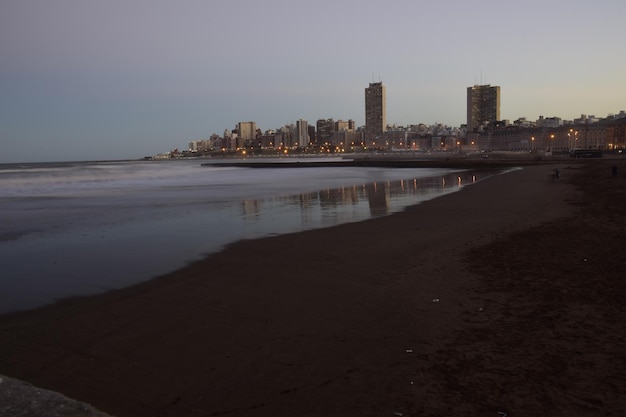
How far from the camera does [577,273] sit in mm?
9461

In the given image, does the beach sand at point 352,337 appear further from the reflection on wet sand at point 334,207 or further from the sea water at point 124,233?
the reflection on wet sand at point 334,207

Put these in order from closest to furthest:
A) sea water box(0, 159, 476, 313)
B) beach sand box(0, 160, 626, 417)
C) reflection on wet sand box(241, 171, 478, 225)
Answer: beach sand box(0, 160, 626, 417)
sea water box(0, 159, 476, 313)
reflection on wet sand box(241, 171, 478, 225)

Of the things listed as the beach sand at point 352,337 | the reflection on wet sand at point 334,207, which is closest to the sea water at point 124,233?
the reflection on wet sand at point 334,207

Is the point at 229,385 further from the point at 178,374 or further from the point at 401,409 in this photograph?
the point at 401,409

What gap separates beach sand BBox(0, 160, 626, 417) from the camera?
16.5 feet

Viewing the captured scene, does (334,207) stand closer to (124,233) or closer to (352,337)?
(124,233)

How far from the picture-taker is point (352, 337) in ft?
22.1

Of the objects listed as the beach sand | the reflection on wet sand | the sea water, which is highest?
the beach sand

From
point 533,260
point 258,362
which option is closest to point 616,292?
point 533,260

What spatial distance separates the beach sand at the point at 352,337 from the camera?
5035 mm

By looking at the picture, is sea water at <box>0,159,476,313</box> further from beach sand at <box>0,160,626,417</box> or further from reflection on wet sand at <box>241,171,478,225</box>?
beach sand at <box>0,160,626,417</box>

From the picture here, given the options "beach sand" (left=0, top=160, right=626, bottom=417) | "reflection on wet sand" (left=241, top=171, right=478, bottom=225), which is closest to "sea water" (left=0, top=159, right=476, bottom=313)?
"reflection on wet sand" (left=241, top=171, right=478, bottom=225)

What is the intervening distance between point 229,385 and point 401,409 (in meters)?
2.03

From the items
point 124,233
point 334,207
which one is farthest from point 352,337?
point 334,207
